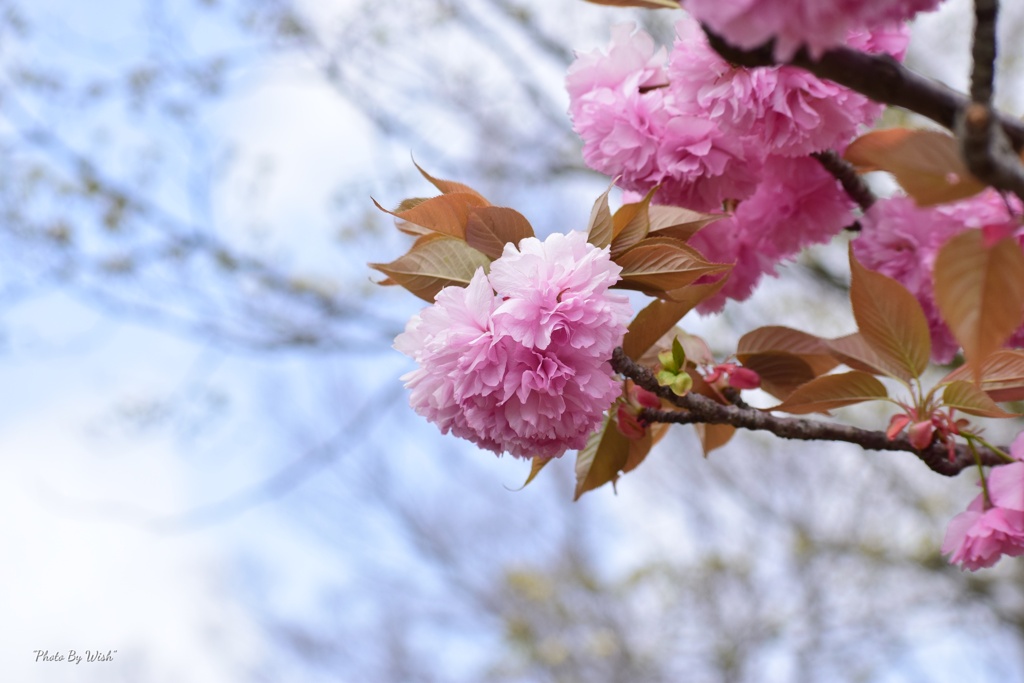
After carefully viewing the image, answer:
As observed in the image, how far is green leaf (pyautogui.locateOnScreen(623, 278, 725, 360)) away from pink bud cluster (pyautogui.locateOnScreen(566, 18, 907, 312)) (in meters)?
0.08

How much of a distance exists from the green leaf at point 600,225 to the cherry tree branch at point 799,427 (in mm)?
102

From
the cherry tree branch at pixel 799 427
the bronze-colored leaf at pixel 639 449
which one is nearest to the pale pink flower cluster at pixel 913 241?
the cherry tree branch at pixel 799 427

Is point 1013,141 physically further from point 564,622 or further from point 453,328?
point 564,622

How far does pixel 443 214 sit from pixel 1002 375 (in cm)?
40

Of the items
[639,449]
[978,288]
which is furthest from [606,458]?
[978,288]

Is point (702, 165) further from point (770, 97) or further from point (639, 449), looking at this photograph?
point (639, 449)

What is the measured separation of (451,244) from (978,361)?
31 cm

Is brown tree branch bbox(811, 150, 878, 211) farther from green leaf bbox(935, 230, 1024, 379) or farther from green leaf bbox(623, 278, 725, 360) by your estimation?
green leaf bbox(935, 230, 1024, 379)

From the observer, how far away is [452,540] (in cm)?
467

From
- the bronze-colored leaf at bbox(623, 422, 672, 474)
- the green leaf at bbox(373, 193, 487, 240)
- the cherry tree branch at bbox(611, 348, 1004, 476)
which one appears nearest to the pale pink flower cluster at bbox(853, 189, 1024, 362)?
the cherry tree branch at bbox(611, 348, 1004, 476)

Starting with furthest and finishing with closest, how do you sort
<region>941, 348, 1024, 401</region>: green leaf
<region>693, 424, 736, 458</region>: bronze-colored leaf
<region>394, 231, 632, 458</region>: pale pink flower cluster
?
<region>693, 424, 736, 458</region>: bronze-colored leaf < <region>941, 348, 1024, 401</region>: green leaf < <region>394, 231, 632, 458</region>: pale pink flower cluster

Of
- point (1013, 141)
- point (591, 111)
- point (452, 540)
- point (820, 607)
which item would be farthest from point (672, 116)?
point (452, 540)

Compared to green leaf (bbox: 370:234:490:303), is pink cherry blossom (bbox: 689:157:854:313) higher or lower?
higher

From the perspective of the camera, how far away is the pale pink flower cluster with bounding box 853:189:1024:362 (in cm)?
71
